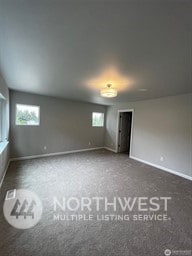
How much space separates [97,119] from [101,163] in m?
2.74

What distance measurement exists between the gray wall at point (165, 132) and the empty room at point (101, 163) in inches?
1.1

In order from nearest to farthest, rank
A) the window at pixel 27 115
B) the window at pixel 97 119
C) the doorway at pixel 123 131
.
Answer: the window at pixel 27 115
the doorway at pixel 123 131
the window at pixel 97 119

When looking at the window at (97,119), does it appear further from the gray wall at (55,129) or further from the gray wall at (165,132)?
the gray wall at (165,132)

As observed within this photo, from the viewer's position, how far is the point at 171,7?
1.02 m

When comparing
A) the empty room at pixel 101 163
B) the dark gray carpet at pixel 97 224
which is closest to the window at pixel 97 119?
the empty room at pixel 101 163

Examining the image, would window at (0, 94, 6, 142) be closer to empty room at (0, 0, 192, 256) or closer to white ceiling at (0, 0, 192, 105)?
empty room at (0, 0, 192, 256)

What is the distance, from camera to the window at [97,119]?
257 inches

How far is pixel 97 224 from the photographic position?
1.87 m

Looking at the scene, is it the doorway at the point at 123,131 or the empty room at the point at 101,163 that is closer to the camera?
the empty room at the point at 101,163

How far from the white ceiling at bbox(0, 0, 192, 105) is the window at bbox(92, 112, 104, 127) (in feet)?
13.4

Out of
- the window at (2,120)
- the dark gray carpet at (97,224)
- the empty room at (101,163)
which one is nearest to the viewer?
the empty room at (101,163)

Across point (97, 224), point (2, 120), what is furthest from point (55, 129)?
point (97, 224)

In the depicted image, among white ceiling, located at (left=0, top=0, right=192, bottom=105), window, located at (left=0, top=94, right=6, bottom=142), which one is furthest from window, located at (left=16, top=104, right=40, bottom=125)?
white ceiling, located at (left=0, top=0, right=192, bottom=105)

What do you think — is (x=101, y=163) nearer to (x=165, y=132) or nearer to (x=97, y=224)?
(x=165, y=132)
